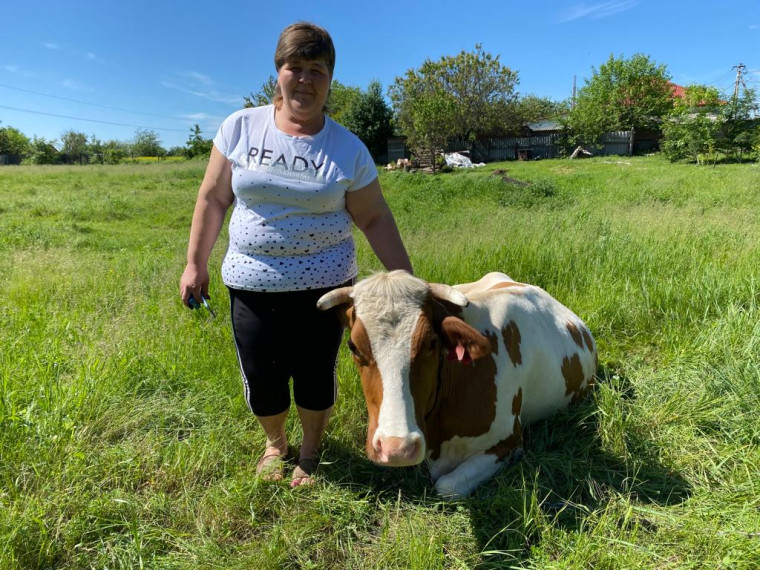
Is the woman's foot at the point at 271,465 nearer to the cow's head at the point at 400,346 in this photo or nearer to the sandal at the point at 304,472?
the sandal at the point at 304,472

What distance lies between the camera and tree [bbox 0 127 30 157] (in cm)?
6669

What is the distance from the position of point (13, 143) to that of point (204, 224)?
8974 centimetres

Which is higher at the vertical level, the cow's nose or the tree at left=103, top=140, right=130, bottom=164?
the tree at left=103, top=140, right=130, bottom=164

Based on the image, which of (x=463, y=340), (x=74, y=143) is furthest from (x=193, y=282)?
(x=74, y=143)

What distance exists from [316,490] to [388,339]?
3.39 ft

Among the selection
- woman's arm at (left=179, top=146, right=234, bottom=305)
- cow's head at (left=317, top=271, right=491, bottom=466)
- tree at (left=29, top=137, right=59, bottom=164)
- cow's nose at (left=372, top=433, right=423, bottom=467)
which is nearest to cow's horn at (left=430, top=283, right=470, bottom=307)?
cow's head at (left=317, top=271, right=491, bottom=466)

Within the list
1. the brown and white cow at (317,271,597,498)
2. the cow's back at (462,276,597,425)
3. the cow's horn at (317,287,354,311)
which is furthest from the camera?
the cow's back at (462,276,597,425)

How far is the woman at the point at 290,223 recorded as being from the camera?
213cm

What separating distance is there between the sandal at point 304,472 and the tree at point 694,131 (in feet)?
82.7

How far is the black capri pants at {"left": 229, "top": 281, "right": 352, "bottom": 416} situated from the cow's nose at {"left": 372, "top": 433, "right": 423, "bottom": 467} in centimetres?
73

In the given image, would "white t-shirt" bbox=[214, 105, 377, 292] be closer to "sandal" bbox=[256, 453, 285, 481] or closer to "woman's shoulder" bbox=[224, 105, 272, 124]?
"woman's shoulder" bbox=[224, 105, 272, 124]

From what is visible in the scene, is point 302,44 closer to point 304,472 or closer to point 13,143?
point 304,472

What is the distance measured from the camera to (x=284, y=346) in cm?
239

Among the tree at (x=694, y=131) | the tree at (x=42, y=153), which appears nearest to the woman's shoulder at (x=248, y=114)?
the tree at (x=694, y=131)
